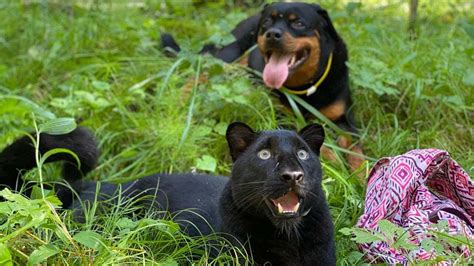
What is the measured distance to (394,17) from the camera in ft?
23.7

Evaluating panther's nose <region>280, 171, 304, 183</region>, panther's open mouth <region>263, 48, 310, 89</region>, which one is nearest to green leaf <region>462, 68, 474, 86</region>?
panther's open mouth <region>263, 48, 310, 89</region>

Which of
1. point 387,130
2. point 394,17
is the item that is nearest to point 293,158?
point 387,130

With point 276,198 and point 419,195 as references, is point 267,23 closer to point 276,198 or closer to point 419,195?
point 419,195

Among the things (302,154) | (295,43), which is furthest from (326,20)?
(302,154)

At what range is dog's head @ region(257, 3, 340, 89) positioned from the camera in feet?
15.5

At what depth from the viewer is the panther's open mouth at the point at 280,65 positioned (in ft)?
15.5

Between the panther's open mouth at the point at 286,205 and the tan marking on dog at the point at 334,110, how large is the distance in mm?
2172

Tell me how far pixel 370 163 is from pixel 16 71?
119 inches

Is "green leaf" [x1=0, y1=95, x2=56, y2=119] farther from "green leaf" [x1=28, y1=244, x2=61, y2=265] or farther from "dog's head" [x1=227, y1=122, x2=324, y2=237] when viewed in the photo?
"green leaf" [x1=28, y1=244, x2=61, y2=265]

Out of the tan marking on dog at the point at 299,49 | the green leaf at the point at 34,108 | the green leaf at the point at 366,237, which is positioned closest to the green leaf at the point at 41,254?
the green leaf at the point at 366,237

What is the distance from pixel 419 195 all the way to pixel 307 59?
1817 millimetres

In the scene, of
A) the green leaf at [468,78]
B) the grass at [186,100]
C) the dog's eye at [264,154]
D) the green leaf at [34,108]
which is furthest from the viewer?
the green leaf at [468,78]

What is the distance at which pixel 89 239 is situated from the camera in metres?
2.49

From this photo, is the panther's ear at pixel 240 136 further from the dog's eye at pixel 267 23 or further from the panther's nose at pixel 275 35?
the dog's eye at pixel 267 23
